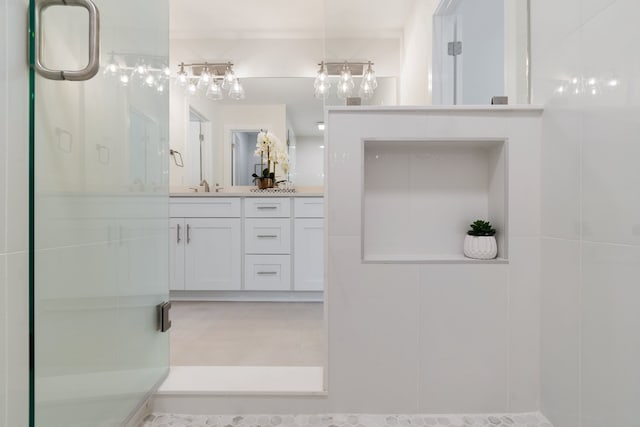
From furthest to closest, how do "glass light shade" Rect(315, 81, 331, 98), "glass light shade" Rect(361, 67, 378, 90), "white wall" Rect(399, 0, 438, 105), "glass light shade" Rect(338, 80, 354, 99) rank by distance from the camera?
"glass light shade" Rect(315, 81, 331, 98) → "glass light shade" Rect(338, 80, 354, 99) → "glass light shade" Rect(361, 67, 378, 90) → "white wall" Rect(399, 0, 438, 105)

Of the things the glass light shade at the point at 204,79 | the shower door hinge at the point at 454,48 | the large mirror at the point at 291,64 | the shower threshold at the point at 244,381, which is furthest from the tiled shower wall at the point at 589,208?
the glass light shade at the point at 204,79

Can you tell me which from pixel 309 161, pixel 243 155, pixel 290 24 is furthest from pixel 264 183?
pixel 290 24

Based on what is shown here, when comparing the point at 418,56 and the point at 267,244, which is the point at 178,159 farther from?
the point at 418,56

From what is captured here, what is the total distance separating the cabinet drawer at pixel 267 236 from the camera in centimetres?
259

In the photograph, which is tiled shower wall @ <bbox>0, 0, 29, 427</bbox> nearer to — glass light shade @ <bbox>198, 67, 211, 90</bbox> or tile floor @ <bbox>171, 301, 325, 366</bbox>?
tile floor @ <bbox>171, 301, 325, 366</bbox>

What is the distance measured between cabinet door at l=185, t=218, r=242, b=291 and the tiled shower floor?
141 centimetres

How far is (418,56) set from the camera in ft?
6.57

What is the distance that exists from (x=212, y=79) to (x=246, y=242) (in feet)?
5.09

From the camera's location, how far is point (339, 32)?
2277 mm

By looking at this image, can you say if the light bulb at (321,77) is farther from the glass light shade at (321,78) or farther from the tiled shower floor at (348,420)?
the tiled shower floor at (348,420)

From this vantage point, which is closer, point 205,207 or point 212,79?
point 205,207

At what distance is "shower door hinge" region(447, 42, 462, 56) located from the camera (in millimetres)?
1547

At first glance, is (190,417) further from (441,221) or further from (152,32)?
(152,32)

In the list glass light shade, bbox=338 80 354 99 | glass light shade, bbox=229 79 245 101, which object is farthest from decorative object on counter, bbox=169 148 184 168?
glass light shade, bbox=338 80 354 99
